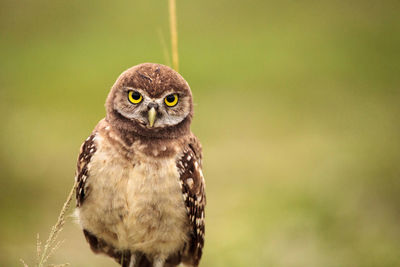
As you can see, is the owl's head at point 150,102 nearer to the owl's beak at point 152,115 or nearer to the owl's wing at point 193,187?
the owl's beak at point 152,115

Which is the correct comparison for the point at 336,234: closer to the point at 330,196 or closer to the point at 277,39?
the point at 330,196

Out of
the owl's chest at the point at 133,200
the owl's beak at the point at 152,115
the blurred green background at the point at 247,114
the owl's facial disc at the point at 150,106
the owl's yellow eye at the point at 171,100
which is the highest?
the blurred green background at the point at 247,114

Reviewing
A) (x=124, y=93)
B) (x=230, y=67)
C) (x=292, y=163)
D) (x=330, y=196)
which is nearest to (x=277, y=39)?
(x=230, y=67)

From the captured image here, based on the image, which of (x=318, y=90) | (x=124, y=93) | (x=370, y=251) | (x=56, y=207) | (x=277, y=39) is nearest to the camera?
(x=124, y=93)

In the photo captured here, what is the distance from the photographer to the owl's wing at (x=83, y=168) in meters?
3.76

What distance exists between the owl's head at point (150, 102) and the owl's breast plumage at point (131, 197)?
0.48ft

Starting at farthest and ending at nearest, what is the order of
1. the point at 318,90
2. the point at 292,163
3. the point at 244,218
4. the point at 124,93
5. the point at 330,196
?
1. the point at 318,90
2. the point at 292,163
3. the point at 244,218
4. the point at 330,196
5. the point at 124,93

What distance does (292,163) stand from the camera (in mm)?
9617

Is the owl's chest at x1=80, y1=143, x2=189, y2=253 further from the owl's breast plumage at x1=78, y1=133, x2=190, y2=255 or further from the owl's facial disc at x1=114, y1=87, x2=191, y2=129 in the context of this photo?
the owl's facial disc at x1=114, y1=87, x2=191, y2=129

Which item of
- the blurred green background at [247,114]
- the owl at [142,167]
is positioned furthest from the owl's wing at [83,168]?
the blurred green background at [247,114]

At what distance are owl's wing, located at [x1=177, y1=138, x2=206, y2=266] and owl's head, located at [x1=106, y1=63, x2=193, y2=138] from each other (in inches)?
7.2

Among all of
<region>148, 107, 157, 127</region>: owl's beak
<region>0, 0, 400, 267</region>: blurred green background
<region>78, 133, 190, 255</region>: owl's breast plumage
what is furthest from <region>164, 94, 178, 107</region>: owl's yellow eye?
<region>0, 0, 400, 267</region>: blurred green background

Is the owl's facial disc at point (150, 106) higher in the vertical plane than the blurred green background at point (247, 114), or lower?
lower

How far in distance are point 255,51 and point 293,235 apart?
34.1 feet
